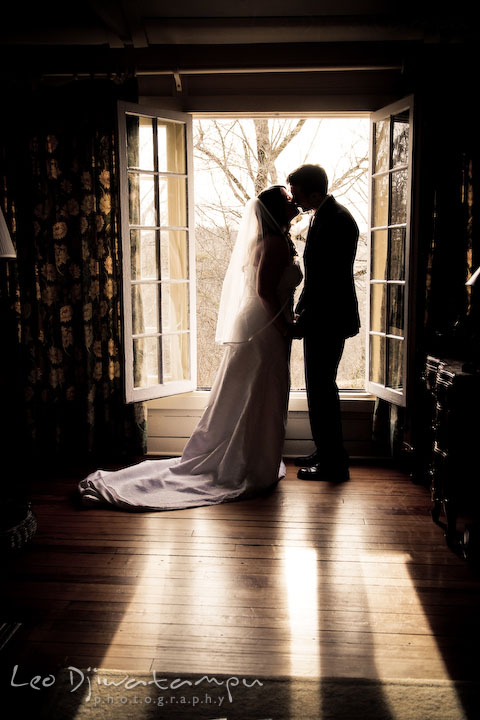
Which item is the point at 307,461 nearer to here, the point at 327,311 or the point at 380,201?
the point at 327,311

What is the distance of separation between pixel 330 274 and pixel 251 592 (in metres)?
1.81

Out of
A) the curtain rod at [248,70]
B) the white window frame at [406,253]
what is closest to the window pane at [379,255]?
the white window frame at [406,253]

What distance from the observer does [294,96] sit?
391cm

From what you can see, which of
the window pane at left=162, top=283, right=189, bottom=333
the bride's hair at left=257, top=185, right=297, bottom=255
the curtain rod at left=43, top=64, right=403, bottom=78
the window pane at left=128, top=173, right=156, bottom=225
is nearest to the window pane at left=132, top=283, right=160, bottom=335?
the window pane at left=162, top=283, right=189, bottom=333

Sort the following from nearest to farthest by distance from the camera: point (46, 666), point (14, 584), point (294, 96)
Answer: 1. point (46, 666)
2. point (14, 584)
3. point (294, 96)

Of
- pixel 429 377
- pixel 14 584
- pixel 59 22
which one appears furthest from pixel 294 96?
pixel 14 584

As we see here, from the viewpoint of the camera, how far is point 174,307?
3.92 metres

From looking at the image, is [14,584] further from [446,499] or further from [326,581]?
[446,499]

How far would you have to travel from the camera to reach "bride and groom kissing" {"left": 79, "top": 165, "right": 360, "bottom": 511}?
3.34 m

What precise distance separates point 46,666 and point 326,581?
42.2 inches

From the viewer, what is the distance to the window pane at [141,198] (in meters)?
3.69

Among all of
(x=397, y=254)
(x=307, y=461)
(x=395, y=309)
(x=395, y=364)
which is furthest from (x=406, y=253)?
(x=307, y=461)

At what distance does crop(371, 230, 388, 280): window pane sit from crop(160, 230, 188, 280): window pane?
1246 millimetres

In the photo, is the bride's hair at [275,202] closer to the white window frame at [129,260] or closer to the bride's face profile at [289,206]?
the bride's face profile at [289,206]
